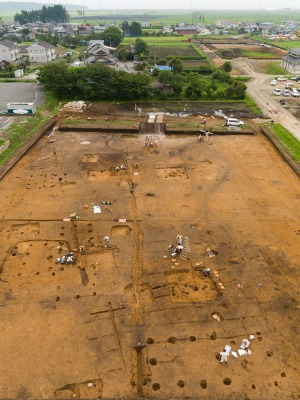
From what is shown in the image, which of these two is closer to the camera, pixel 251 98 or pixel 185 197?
pixel 185 197

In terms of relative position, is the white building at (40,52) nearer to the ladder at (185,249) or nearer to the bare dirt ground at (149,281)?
the bare dirt ground at (149,281)

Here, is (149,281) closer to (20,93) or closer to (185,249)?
(185,249)

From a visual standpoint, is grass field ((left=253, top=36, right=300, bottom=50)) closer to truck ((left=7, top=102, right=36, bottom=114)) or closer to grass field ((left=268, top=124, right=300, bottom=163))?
grass field ((left=268, top=124, right=300, bottom=163))

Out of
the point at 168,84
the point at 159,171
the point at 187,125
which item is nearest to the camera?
the point at 159,171

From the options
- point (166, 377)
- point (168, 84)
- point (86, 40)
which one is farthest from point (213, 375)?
point (86, 40)

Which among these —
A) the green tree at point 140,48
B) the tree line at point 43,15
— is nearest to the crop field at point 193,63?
the green tree at point 140,48

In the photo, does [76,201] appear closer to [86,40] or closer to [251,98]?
[251,98]
